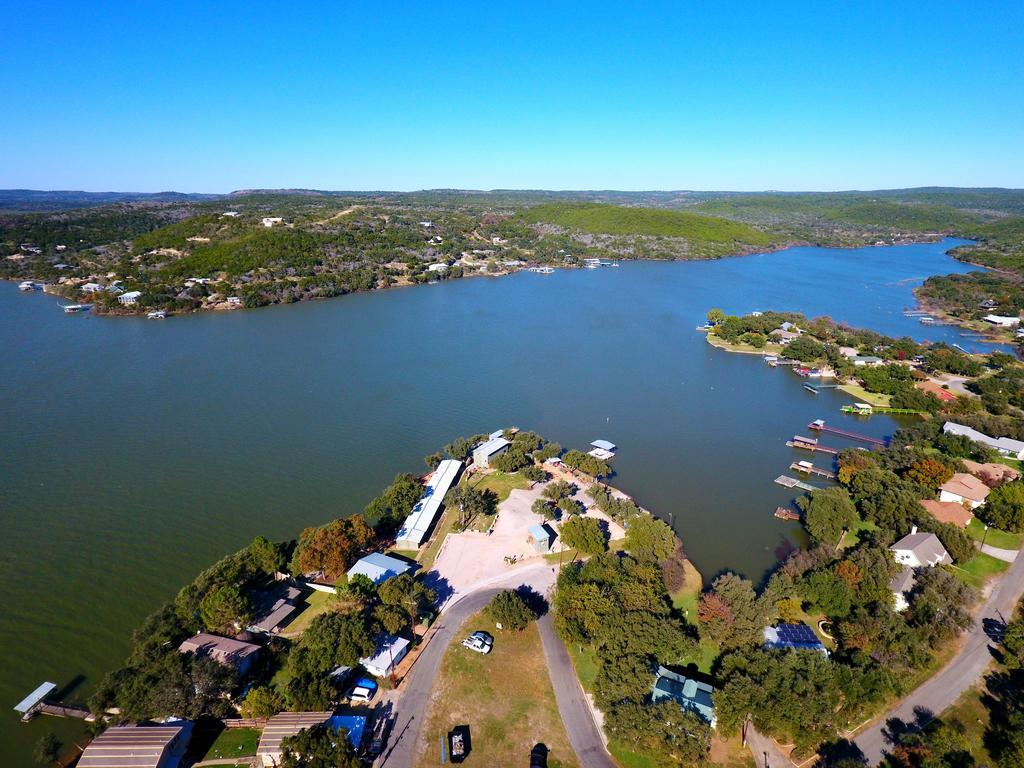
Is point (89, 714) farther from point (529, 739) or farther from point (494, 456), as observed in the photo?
point (494, 456)

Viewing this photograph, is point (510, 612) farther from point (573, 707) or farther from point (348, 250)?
point (348, 250)

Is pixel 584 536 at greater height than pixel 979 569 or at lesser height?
greater

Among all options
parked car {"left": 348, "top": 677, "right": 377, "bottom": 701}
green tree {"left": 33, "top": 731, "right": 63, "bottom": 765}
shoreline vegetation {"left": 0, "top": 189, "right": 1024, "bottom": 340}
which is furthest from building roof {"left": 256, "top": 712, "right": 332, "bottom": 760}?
shoreline vegetation {"left": 0, "top": 189, "right": 1024, "bottom": 340}

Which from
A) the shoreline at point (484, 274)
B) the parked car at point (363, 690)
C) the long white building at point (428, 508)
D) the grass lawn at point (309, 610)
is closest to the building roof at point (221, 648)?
the grass lawn at point (309, 610)

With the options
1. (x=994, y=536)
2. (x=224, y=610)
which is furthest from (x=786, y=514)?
(x=224, y=610)

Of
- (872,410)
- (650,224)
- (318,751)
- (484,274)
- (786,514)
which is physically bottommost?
(786,514)

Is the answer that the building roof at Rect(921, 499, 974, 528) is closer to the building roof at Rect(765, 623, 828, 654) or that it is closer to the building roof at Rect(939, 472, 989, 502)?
the building roof at Rect(939, 472, 989, 502)

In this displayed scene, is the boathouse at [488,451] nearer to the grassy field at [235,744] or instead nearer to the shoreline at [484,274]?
the grassy field at [235,744]
